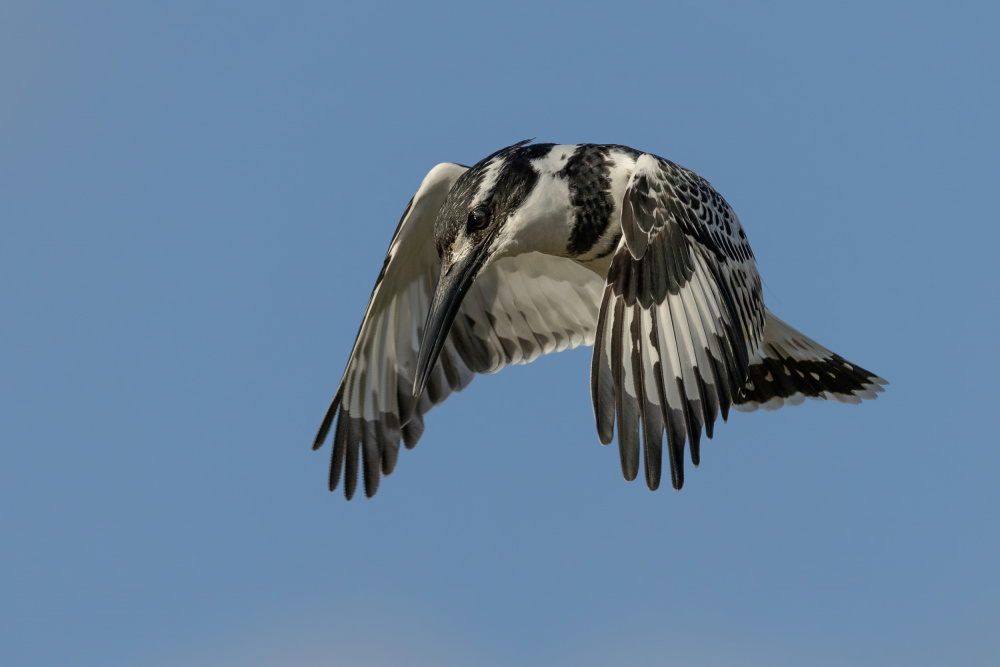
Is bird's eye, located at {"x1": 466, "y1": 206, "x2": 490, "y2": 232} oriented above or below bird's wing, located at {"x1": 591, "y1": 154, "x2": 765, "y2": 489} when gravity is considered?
above

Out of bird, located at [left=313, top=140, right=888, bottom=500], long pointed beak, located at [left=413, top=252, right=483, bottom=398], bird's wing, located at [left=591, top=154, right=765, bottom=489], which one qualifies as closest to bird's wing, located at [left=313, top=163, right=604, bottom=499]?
bird, located at [left=313, top=140, right=888, bottom=500]

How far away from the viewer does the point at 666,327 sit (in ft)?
19.8

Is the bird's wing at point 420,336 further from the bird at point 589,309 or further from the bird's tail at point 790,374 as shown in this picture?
the bird's tail at point 790,374

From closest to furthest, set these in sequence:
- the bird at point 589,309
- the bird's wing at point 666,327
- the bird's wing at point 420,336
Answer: the bird's wing at point 666,327 < the bird at point 589,309 < the bird's wing at point 420,336

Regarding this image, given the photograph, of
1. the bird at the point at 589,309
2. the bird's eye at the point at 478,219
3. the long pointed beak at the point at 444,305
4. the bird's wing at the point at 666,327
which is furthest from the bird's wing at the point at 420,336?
the bird's wing at the point at 666,327

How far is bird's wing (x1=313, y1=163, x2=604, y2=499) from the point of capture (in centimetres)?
858

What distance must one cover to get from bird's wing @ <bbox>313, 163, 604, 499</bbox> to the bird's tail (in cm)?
120

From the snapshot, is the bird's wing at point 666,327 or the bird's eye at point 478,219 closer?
the bird's wing at point 666,327

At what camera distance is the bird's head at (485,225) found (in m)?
7.17

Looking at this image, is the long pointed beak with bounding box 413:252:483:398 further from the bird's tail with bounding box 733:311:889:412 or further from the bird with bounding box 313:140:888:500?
the bird's tail with bounding box 733:311:889:412

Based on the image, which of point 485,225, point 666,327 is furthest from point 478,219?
point 666,327

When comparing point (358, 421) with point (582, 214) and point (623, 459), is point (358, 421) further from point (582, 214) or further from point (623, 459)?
point (623, 459)

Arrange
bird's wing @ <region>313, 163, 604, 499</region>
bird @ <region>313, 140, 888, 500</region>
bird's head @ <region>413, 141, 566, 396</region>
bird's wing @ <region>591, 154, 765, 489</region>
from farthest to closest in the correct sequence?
bird's wing @ <region>313, 163, 604, 499</region> → bird's head @ <region>413, 141, 566, 396</region> → bird @ <region>313, 140, 888, 500</region> → bird's wing @ <region>591, 154, 765, 489</region>

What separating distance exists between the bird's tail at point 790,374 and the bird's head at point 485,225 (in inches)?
82.4
